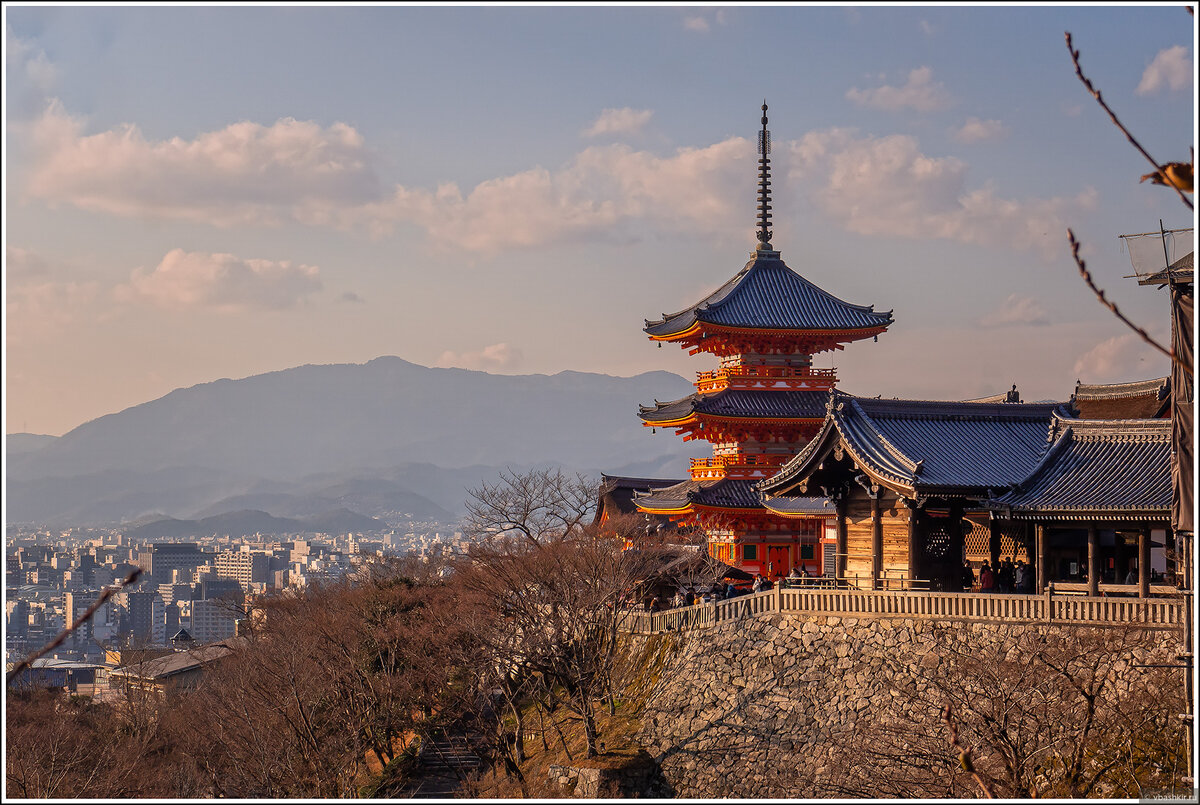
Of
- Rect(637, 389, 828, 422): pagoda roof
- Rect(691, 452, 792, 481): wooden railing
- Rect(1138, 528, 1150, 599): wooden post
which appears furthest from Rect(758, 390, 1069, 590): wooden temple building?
Rect(691, 452, 792, 481): wooden railing

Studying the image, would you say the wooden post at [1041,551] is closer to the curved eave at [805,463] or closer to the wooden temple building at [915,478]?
the wooden temple building at [915,478]

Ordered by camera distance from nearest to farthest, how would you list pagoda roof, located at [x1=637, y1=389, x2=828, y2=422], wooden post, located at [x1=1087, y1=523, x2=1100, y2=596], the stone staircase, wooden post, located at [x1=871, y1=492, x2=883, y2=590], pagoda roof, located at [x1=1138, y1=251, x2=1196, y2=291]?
pagoda roof, located at [x1=1138, y1=251, x2=1196, y2=291] → wooden post, located at [x1=1087, y1=523, x2=1100, y2=596] → wooden post, located at [x1=871, y1=492, x2=883, y2=590] → the stone staircase → pagoda roof, located at [x1=637, y1=389, x2=828, y2=422]

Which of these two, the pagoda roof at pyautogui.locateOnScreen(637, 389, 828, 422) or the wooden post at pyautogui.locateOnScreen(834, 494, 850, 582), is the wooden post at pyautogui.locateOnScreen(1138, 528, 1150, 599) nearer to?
the wooden post at pyautogui.locateOnScreen(834, 494, 850, 582)

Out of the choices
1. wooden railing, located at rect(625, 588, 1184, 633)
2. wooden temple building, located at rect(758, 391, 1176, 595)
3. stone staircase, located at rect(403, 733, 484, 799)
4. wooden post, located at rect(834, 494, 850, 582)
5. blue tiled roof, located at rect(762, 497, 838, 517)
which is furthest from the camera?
blue tiled roof, located at rect(762, 497, 838, 517)

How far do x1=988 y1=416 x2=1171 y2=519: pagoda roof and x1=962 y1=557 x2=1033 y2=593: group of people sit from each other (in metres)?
2.19

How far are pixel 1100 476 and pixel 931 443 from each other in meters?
4.51

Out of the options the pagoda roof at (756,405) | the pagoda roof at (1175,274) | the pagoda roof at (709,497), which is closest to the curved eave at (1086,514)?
the pagoda roof at (1175,274)

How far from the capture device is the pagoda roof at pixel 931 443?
29.3m

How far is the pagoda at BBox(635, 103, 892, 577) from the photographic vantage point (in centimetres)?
4338

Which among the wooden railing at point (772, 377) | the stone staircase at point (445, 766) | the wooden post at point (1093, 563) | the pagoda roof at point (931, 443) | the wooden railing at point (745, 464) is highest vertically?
the wooden railing at point (772, 377)

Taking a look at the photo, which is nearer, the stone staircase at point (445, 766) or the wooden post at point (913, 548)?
the wooden post at point (913, 548)

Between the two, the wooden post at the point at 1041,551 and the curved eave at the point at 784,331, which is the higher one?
the curved eave at the point at 784,331

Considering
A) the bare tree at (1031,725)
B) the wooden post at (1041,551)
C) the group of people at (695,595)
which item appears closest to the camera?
the bare tree at (1031,725)

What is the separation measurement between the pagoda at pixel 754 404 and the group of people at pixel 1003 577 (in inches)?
461
